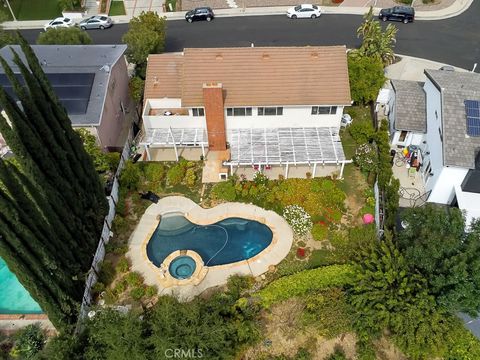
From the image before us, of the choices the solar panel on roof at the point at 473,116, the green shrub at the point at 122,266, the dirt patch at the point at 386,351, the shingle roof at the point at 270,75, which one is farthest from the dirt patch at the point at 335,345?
the shingle roof at the point at 270,75

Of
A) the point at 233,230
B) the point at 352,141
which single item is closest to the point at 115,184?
the point at 233,230

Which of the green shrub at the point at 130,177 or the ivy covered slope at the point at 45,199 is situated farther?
the green shrub at the point at 130,177

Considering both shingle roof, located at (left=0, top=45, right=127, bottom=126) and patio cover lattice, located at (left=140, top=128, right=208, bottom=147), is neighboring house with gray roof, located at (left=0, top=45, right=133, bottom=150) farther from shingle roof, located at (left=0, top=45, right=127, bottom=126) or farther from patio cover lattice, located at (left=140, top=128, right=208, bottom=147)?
patio cover lattice, located at (left=140, top=128, right=208, bottom=147)

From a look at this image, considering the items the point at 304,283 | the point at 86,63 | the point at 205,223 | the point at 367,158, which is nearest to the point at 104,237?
the point at 205,223

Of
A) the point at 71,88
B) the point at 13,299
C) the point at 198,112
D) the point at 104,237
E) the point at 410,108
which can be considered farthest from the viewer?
the point at 410,108

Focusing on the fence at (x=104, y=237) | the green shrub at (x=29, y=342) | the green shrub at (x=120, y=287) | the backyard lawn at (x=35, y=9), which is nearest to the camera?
the green shrub at (x=29, y=342)

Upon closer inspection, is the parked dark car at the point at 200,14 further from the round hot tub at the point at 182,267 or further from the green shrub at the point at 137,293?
the green shrub at the point at 137,293

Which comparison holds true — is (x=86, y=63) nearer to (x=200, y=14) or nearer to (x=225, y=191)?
(x=225, y=191)
